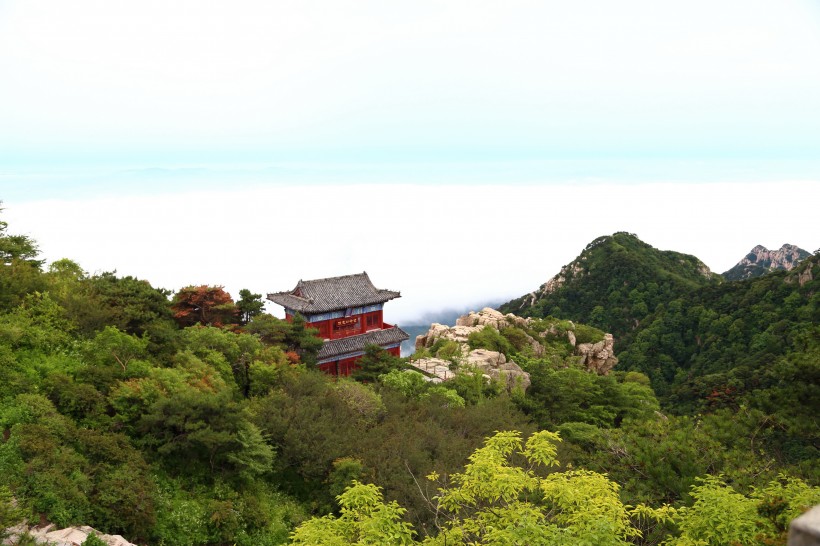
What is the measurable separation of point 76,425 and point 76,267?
14.4m

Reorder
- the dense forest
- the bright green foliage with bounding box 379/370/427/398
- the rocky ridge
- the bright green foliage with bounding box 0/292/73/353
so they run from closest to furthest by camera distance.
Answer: the dense forest → the bright green foliage with bounding box 0/292/73/353 → the bright green foliage with bounding box 379/370/427/398 → the rocky ridge

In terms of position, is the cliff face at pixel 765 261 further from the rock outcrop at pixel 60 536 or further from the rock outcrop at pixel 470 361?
the rock outcrop at pixel 60 536

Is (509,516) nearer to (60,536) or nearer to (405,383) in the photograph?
(60,536)

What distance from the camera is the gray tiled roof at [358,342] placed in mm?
31828

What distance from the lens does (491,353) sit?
3619 centimetres

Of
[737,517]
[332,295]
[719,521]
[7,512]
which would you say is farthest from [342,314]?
[737,517]

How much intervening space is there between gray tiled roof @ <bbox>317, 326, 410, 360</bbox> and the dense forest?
134 inches

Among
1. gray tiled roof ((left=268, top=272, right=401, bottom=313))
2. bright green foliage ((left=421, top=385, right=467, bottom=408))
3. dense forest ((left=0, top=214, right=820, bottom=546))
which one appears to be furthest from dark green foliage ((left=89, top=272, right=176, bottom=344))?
bright green foliage ((left=421, top=385, right=467, bottom=408))

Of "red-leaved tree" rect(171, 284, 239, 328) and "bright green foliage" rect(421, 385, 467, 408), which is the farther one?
"red-leaved tree" rect(171, 284, 239, 328)

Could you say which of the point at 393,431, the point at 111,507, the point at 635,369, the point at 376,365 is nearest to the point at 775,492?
the point at 393,431

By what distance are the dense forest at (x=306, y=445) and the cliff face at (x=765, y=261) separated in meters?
81.4

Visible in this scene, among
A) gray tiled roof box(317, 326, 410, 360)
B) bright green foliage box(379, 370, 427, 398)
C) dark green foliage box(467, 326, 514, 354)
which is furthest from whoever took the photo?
dark green foliage box(467, 326, 514, 354)

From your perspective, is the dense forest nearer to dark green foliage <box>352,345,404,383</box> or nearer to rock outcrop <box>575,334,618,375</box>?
dark green foliage <box>352,345,404,383</box>

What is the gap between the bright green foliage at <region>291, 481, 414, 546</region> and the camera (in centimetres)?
923
